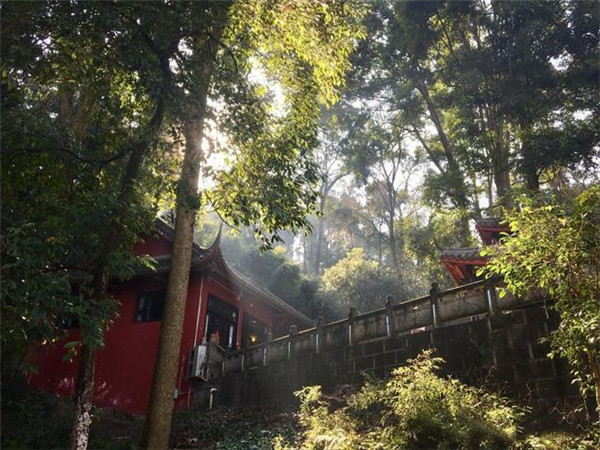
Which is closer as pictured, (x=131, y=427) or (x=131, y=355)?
→ (x=131, y=427)

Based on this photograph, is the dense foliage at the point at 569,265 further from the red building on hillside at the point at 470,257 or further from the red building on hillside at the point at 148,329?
the red building on hillside at the point at 148,329

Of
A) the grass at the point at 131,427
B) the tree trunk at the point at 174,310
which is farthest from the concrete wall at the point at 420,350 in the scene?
the tree trunk at the point at 174,310

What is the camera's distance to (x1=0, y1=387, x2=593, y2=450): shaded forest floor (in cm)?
900

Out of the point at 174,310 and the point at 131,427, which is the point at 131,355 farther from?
A: the point at 174,310

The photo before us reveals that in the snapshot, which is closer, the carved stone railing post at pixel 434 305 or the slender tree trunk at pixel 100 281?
the slender tree trunk at pixel 100 281

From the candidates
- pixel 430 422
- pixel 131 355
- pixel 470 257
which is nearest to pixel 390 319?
pixel 470 257

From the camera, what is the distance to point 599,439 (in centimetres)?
577

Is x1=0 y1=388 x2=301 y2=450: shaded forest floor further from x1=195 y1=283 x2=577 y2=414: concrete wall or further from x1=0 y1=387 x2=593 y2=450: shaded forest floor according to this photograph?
x1=195 y1=283 x2=577 y2=414: concrete wall

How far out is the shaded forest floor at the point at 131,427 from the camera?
9.00m

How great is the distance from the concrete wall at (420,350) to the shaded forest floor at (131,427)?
0.96 m

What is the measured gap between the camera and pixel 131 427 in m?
11.1

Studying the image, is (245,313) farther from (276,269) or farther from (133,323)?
(276,269)

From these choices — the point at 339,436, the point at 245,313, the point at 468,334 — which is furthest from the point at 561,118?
the point at 339,436

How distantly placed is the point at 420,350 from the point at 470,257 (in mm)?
3992
